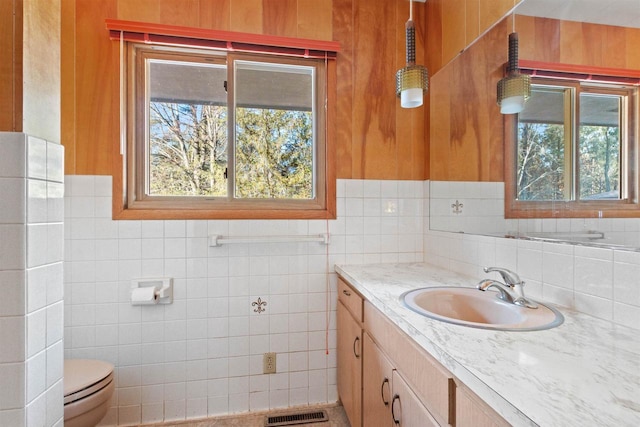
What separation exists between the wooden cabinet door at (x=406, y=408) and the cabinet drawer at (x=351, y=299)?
1.36ft

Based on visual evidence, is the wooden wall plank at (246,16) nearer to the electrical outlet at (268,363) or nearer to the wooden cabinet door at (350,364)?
the wooden cabinet door at (350,364)

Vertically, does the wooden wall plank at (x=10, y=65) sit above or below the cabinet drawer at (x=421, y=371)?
above

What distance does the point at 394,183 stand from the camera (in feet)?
6.32

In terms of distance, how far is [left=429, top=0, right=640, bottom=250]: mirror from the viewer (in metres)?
0.91

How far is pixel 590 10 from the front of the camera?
0.98 meters

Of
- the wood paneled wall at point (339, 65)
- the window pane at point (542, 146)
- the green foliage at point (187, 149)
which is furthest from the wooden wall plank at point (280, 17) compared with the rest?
the window pane at point (542, 146)

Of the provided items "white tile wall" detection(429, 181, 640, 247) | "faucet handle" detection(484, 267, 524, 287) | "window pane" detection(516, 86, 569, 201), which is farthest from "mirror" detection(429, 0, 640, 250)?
"faucet handle" detection(484, 267, 524, 287)

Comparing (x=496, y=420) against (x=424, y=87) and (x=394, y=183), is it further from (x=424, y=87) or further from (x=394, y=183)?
(x=394, y=183)

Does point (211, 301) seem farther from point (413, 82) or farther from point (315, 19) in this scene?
point (315, 19)

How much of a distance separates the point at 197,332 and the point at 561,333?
1691 mm

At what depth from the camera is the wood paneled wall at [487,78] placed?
0.94 m

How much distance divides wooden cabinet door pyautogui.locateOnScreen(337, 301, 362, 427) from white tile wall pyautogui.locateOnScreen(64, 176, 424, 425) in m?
0.11

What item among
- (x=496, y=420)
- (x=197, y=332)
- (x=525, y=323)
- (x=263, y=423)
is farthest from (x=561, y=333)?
(x=197, y=332)

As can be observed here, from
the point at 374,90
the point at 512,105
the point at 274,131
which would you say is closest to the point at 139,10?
the point at 274,131
